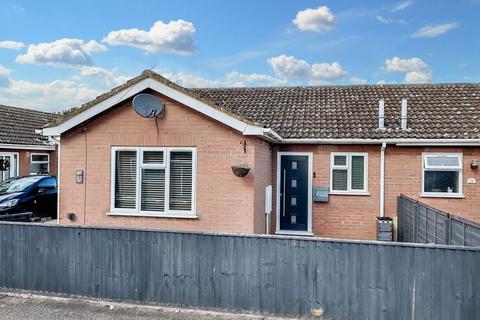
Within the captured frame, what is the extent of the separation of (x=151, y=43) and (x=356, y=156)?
821 centimetres

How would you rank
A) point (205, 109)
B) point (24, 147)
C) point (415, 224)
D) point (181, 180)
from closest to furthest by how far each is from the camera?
point (415, 224) < point (205, 109) < point (181, 180) < point (24, 147)

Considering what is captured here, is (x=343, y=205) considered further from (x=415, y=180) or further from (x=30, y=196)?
(x=30, y=196)

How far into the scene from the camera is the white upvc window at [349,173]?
11633 millimetres

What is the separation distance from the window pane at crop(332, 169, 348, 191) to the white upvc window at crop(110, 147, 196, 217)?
4.64 metres

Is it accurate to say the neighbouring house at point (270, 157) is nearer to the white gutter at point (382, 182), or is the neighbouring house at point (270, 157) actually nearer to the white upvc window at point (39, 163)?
the white gutter at point (382, 182)

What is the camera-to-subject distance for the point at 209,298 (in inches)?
243

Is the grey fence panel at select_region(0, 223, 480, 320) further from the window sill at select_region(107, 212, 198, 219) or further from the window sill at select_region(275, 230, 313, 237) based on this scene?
the window sill at select_region(275, 230, 313, 237)

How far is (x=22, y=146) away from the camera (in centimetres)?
1914

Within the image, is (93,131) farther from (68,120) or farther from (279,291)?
(279,291)

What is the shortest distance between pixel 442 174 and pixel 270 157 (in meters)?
4.83

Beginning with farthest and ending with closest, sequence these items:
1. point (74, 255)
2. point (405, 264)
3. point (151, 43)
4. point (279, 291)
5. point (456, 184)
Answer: point (151, 43) → point (456, 184) → point (74, 255) → point (279, 291) → point (405, 264)

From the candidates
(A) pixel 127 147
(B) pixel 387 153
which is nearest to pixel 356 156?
(B) pixel 387 153

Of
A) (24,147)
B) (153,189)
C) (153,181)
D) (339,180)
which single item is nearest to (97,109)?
(153,181)

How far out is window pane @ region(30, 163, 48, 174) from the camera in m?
20.5
